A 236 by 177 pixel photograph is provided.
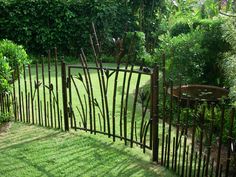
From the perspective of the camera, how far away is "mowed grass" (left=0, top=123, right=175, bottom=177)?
11.8 feet

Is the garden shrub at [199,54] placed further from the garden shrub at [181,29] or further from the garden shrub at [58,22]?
the garden shrub at [58,22]

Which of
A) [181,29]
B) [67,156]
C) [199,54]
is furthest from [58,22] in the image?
[67,156]

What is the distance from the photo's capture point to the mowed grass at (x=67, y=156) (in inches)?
142

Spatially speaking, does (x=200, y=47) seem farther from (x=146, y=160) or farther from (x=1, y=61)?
(x=1, y=61)

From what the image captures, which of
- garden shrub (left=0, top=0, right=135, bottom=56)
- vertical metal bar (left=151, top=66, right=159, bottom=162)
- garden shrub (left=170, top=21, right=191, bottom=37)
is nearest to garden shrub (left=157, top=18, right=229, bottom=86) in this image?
garden shrub (left=170, top=21, right=191, bottom=37)

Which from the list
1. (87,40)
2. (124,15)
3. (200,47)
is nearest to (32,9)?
(87,40)

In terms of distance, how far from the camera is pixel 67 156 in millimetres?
3967

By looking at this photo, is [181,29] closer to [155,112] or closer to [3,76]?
[3,76]

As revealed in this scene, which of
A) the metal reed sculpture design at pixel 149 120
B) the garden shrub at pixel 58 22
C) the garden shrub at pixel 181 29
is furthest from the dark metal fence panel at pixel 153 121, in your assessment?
the garden shrub at pixel 58 22

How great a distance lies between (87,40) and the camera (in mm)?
11289

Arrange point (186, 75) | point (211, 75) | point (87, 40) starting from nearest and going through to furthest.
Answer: point (186, 75), point (211, 75), point (87, 40)

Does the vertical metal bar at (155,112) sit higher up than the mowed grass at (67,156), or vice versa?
the vertical metal bar at (155,112)

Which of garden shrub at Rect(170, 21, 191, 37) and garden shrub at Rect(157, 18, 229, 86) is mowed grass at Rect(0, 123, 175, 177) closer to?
garden shrub at Rect(157, 18, 229, 86)

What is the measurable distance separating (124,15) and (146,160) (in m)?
8.58
